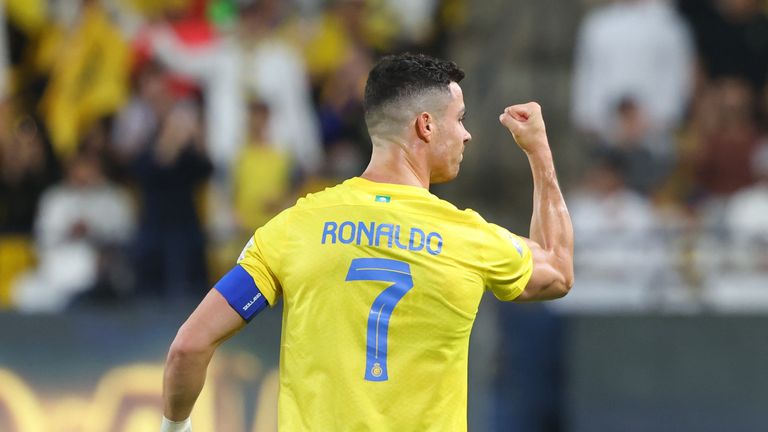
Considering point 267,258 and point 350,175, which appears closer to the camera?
point 267,258

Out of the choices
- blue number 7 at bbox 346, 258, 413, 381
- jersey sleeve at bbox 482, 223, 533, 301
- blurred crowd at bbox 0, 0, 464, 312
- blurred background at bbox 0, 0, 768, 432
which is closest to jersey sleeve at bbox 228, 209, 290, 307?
blue number 7 at bbox 346, 258, 413, 381

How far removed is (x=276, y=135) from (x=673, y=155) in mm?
3121

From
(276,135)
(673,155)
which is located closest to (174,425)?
(673,155)

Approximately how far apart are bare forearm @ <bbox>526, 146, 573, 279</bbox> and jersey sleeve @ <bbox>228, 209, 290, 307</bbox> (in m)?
0.87

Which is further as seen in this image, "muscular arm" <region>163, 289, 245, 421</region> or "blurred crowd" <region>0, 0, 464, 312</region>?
"blurred crowd" <region>0, 0, 464, 312</region>

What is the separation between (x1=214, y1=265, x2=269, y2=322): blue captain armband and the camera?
4523 mm

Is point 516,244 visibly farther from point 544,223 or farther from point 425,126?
point 425,126

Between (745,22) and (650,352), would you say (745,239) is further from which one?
(745,22)

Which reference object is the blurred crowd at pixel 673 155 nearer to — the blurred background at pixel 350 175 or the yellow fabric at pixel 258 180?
the blurred background at pixel 350 175

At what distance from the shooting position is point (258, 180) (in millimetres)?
11617

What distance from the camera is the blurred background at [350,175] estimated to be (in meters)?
10.1

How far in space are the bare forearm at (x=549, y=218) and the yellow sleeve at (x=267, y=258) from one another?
2.86 feet

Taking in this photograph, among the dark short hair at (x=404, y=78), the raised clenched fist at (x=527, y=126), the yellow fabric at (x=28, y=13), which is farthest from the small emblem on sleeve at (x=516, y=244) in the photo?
the yellow fabric at (x=28, y=13)

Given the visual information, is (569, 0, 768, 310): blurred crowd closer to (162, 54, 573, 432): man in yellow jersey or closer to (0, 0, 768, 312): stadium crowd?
(0, 0, 768, 312): stadium crowd
